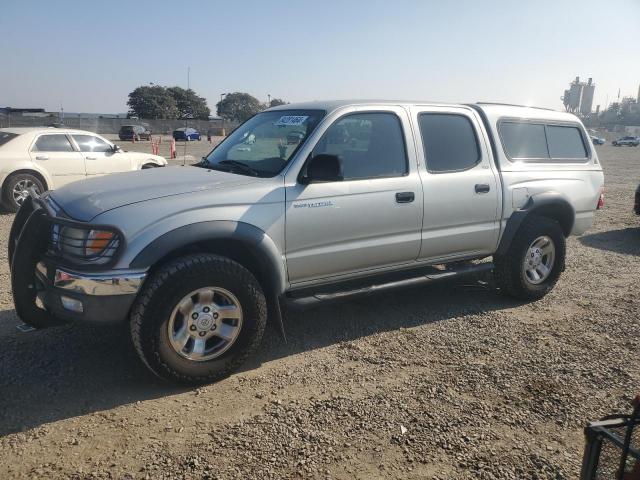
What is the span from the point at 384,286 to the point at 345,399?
3.96 feet

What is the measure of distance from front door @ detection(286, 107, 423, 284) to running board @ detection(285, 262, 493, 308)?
15cm

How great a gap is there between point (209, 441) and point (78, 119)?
55.0m

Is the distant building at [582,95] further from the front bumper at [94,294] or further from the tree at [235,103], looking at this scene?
the front bumper at [94,294]

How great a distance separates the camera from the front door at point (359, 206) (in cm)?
390

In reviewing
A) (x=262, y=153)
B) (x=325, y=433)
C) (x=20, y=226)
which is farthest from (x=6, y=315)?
(x=325, y=433)

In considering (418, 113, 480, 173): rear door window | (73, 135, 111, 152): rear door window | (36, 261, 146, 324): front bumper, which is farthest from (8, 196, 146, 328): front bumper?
(73, 135, 111, 152): rear door window

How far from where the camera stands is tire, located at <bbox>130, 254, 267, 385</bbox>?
3.29 meters

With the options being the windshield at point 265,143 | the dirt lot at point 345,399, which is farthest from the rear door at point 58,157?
the windshield at point 265,143

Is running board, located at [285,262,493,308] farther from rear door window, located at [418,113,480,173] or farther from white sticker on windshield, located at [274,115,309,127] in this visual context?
white sticker on windshield, located at [274,115,309,127]

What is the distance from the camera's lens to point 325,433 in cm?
307

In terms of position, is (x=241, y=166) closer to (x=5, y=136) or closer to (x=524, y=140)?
(x=524, y=140)

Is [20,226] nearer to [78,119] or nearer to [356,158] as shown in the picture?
[356,158]

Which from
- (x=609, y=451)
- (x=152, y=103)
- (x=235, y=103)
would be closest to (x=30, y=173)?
(x=609, y=451)

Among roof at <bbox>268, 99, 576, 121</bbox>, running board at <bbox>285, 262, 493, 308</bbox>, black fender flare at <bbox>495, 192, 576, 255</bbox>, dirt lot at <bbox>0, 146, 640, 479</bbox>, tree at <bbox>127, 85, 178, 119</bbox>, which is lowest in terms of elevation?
dirt lot at <bbox>0, 146, 640, 479</bbox>
